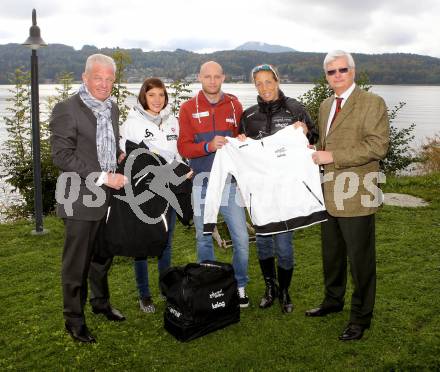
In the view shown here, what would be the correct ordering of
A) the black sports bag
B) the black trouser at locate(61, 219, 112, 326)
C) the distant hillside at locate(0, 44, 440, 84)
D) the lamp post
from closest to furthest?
the black trouser at locate(61, 219, 112, 326) → the black sports bag → the lamp post → the distant hillside at locate(0, 44, 440, 84)

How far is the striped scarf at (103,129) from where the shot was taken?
400cm

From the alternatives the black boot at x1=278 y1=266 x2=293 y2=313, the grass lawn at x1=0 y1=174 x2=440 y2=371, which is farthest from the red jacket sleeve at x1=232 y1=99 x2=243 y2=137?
the grass lawn at x1=0 y1=174 x2=440 y2=371

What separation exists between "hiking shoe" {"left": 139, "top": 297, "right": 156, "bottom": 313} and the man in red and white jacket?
1.01 m

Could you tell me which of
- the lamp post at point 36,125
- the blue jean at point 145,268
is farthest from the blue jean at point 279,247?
the lamp post at point 36,125

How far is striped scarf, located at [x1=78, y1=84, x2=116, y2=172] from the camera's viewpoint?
13.1ft

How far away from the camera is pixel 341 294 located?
4742 millimetres

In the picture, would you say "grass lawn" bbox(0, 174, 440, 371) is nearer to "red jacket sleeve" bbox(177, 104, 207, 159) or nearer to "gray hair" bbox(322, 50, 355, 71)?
"red jacket sleeve" bbox(177, 104, 207, 159)

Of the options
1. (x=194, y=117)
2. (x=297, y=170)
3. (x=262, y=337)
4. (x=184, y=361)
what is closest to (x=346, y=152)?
(x=297, y=170)

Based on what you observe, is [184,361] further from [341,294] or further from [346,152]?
[346,152]

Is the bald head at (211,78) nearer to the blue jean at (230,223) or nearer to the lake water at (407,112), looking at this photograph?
the blue jean at (230,223)

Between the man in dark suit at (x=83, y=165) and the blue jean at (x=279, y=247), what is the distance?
5.68 feet

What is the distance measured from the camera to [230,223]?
481 centimetres

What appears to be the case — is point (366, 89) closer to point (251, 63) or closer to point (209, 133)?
point (209, 133)

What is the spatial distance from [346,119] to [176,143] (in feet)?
5.95
